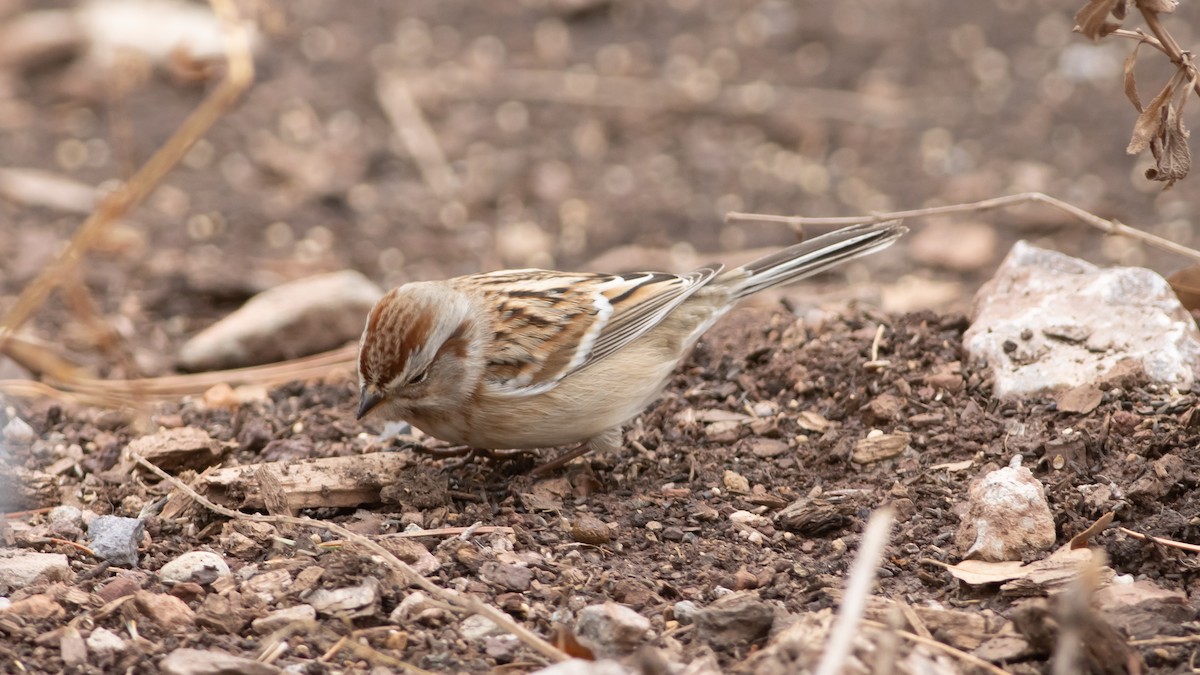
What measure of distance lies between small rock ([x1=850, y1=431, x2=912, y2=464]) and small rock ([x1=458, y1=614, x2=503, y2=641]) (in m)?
1.64

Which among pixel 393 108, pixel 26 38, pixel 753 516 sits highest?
pixel 26 38

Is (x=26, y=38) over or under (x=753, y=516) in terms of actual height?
over

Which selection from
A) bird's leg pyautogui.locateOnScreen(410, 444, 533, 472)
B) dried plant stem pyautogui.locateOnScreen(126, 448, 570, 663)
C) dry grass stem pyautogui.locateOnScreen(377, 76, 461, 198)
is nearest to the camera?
dried plant stem pyautogui.locateOnScreen(126, 448, 570, 663)

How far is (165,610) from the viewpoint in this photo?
3.47m

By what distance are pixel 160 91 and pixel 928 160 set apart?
552cm

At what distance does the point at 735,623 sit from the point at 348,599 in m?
1.04

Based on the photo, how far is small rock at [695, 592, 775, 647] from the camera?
130 inches

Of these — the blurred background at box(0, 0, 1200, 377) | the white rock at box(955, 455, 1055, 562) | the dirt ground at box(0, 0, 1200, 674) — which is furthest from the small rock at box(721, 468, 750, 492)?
the blurred background at box(0, 0, 1200, 377)

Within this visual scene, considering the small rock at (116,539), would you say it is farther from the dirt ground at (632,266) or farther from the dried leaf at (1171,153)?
the dried leaf at (1171,153)

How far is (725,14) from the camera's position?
422 inches

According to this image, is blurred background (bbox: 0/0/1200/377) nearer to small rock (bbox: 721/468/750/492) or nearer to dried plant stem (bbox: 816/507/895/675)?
small rock (bbox: 721/468/750/492)

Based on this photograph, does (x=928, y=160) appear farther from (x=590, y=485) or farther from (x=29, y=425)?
(x=29, y=425)

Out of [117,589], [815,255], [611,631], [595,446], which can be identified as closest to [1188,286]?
A: [815,255]

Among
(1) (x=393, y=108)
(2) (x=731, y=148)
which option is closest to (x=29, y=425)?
(1) (x=393, y=108)
